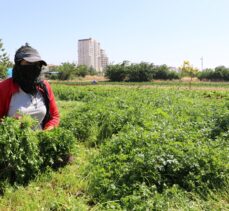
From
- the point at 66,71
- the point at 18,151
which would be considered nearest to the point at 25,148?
the point at 18,151

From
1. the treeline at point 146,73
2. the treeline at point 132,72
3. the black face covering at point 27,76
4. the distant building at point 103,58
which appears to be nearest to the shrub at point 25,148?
the black face covering at point 27,76

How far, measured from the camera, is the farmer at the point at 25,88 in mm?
3882

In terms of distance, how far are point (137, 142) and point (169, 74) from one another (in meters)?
61.0

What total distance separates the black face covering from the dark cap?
13 cm

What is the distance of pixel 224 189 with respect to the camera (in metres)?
3.52

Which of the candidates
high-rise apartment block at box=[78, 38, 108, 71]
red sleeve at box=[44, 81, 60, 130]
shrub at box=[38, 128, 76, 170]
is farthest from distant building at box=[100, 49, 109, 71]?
shrub at box=[38, 128, 76, 170]

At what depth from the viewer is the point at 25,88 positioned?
4027 mm

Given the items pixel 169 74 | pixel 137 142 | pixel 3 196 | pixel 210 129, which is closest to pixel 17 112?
pixel 3 196

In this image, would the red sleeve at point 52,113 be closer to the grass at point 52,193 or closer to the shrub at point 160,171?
the grass at point 52,193

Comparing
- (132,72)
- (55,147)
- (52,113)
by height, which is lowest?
(55,147)

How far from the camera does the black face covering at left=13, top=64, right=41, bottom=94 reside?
3934 mm

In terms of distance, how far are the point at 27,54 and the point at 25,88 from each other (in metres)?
0.47

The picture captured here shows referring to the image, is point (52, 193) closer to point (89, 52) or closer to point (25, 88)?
point (25, 88)

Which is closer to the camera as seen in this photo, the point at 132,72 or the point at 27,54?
the point at 27,54
